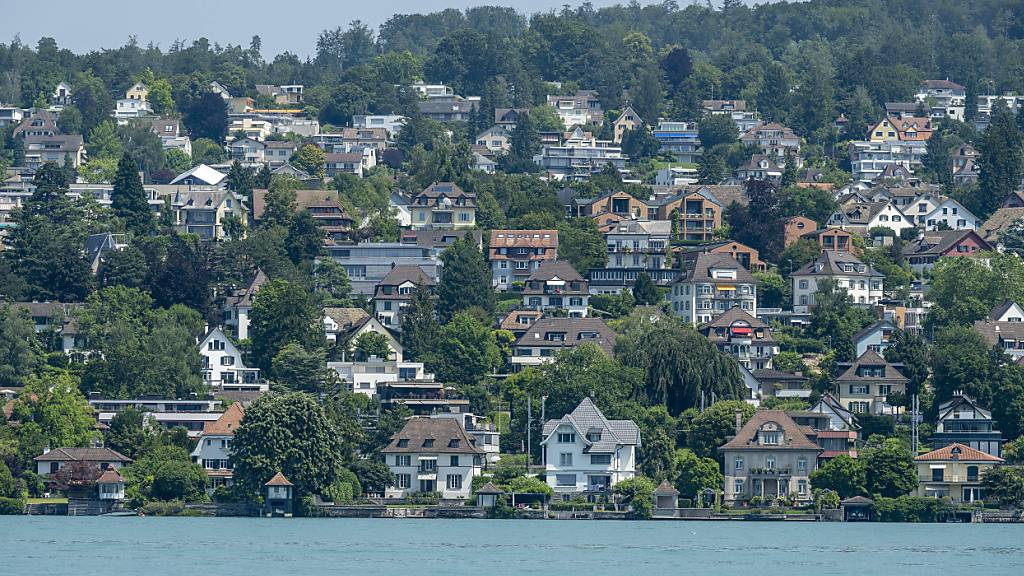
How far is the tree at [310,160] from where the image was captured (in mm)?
155375

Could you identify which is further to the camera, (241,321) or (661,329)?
(241,321)

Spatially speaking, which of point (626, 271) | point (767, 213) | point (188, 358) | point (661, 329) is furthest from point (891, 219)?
point (188, 358)

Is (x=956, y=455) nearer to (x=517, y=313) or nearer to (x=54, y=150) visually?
(x=517, y=313)

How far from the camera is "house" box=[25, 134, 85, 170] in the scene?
16588 cm

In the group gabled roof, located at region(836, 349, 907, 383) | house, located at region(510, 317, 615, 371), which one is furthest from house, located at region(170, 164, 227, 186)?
gabled roof, located at region(836, 349, 907, 383)

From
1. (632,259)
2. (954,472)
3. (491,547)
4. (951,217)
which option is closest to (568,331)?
(632,259)

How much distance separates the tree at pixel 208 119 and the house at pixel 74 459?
8647 centimetres

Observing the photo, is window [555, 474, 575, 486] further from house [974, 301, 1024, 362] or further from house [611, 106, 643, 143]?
house [611, 106, 643, 143]

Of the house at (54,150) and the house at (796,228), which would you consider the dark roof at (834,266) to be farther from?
the house at (54,150)

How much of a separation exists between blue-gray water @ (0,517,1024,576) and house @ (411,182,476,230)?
4794 centimetres

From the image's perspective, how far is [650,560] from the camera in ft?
243

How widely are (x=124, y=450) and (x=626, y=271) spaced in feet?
137

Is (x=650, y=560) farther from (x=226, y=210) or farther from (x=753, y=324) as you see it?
(x=226, y=210)

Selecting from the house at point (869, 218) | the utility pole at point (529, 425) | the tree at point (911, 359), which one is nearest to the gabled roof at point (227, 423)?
the utility pole at point (529, 425)
